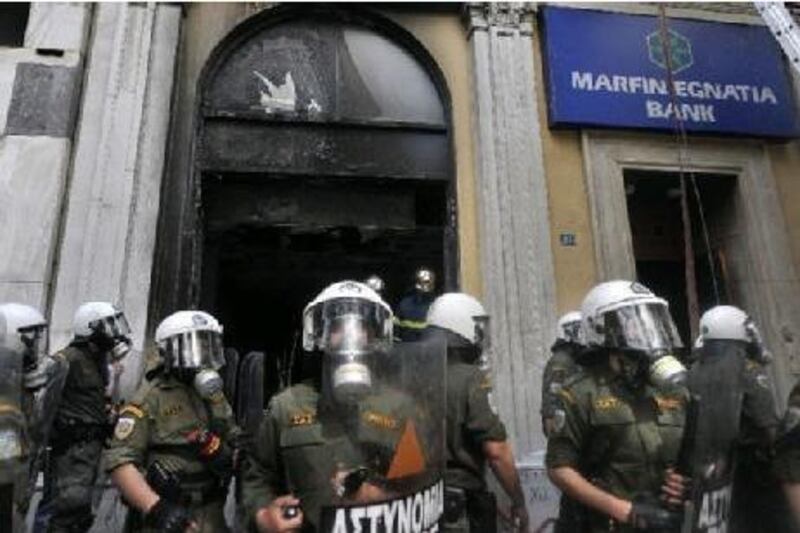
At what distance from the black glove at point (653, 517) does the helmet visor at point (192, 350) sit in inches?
89.2

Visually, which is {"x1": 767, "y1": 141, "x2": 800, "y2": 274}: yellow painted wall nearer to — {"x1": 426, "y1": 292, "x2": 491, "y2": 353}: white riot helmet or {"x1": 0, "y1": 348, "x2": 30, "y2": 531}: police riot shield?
Result: {"x1": 426, "y1": 292, "x2": 491, "y2": 353}: white riot helmet

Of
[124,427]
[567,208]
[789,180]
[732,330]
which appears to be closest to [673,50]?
[789,180]

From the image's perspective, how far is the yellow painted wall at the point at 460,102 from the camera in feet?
24.9

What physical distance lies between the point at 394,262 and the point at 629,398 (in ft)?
19.5

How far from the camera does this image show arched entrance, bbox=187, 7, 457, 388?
771cm

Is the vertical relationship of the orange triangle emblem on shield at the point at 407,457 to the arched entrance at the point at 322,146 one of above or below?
below

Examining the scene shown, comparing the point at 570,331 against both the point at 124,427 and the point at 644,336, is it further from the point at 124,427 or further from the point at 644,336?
the point at 124,427

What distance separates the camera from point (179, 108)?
300 inches

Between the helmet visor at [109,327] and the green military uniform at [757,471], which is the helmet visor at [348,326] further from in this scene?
the helmet visor at [109,327]

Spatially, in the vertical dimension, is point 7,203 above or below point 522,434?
above

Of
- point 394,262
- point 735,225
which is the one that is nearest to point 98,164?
point 394,262

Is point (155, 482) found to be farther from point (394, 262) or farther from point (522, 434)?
point (394, 262)

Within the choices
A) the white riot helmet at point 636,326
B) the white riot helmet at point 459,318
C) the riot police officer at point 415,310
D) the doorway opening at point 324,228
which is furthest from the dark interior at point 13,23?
the white riot helmet at point 636,326

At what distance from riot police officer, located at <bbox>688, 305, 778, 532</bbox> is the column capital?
548cm
